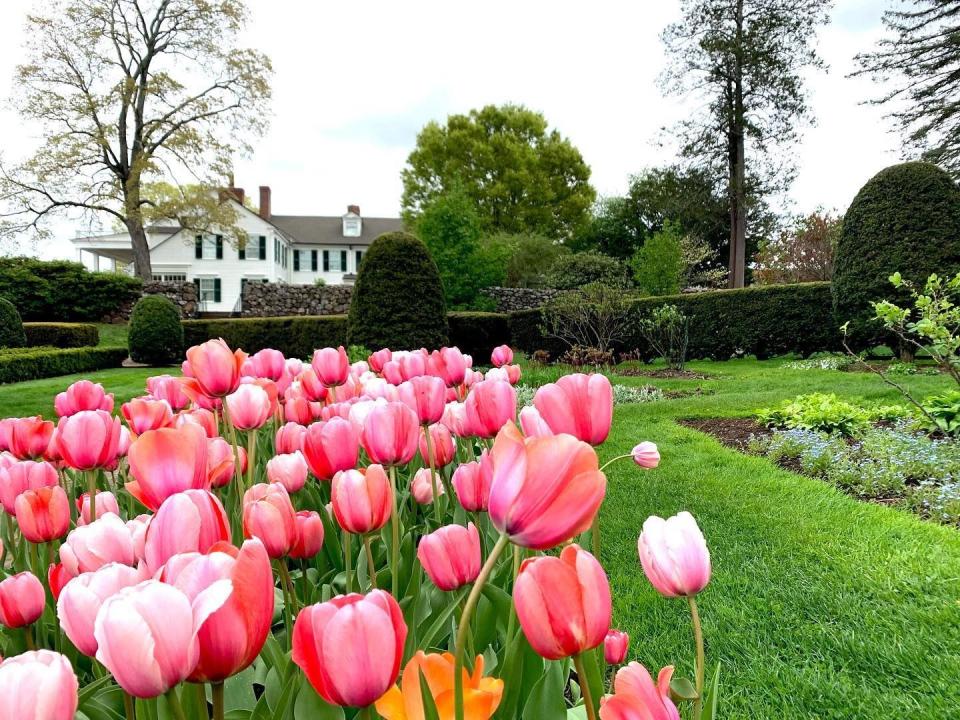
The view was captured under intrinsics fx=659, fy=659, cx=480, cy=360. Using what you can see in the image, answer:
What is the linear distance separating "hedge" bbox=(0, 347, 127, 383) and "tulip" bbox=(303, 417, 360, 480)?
11067 mm

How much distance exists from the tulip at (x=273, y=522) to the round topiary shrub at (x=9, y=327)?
15362 millimetres

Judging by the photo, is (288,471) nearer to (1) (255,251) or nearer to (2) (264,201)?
(1) (255,251)

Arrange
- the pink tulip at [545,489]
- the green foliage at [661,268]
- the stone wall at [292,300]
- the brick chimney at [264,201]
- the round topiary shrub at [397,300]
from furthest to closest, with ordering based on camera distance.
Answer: the brick chimney at [264,201] → the stone wall at [292,300] → the green foliage at [661,268] → the round topiary shrub at [397,300] → the pink tulip at [545,489]

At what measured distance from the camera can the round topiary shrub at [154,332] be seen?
46.2 ft

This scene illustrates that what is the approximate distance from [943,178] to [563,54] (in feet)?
22.4

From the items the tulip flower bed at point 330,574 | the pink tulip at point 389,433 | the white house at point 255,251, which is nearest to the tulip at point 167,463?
the tulip flower bed at point 330,574

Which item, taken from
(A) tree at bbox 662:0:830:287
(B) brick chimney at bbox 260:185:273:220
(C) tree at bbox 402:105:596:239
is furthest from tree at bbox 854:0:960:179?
(B) brick chimney at bbox 260:185:273:220

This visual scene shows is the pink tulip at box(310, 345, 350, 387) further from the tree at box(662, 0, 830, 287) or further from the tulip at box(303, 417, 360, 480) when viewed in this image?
the tree at box(662, 0, 830, 287)

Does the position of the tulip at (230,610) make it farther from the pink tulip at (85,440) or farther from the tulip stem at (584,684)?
the pink tulip at (85,440)

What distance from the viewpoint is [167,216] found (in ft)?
76.0

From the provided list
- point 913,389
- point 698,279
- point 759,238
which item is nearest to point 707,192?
point 698,279

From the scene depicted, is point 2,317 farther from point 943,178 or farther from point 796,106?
point 796,106

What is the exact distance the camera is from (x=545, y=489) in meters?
0.57

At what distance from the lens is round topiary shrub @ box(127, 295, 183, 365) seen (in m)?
14.1
